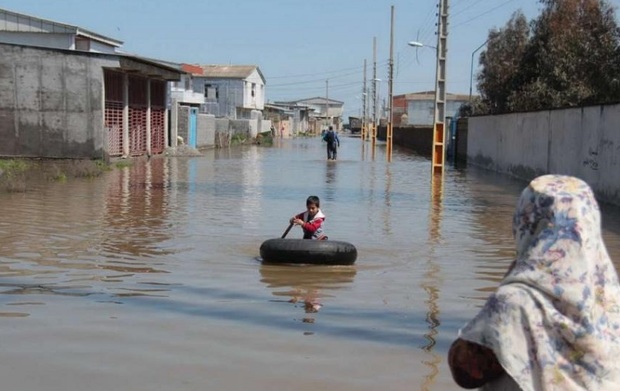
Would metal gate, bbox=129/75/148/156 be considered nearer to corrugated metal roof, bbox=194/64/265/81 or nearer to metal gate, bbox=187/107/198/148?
metal gate, bbox=187/107/198/148

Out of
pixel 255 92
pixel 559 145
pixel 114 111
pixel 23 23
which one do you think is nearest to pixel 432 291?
pixel 559 145

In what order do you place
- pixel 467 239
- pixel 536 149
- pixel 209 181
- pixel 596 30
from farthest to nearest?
1. pixel 596 30
2. pixel 536 149
3. pixel 209 181
4. pixel 467 239

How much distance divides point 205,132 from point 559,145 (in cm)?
3313

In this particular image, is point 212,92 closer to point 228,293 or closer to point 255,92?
point 255,92

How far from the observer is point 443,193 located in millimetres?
23031

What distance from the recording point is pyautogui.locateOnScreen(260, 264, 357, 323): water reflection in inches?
342

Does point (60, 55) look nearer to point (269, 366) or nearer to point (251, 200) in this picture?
point (251, 200)

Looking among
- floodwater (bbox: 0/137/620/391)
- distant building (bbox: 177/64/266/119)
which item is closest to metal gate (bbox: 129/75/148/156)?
floodwater (bbox: 0/137/620/391)

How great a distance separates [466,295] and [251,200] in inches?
431

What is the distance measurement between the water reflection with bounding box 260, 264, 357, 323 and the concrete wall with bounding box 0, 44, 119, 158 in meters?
20.4

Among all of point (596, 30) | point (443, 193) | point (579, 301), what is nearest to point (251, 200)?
point (443, 193)

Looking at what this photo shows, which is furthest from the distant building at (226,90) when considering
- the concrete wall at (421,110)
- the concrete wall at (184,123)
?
the concrete wall at (421,110)

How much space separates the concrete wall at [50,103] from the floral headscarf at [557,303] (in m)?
27.9

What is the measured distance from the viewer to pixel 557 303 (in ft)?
9.36
